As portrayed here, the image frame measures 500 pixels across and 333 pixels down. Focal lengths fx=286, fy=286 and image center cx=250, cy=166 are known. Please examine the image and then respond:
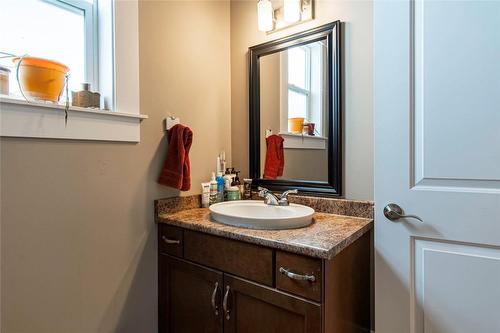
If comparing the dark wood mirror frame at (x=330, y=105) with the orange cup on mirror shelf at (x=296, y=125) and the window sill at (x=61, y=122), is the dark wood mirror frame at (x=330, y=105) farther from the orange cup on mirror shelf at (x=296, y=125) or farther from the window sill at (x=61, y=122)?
the window sill at (x=61, y=122)

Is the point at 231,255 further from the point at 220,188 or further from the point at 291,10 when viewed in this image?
the point at 291,10

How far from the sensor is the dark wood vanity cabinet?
953 millimetres

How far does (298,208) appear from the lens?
4.51 feet

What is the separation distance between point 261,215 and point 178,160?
0.50 m

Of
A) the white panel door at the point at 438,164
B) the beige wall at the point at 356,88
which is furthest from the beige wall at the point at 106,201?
the white panel door at the point at 438,164

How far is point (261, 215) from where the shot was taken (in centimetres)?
146

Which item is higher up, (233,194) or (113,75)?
(113,75)

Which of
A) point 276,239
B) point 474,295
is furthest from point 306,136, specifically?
point 474,295

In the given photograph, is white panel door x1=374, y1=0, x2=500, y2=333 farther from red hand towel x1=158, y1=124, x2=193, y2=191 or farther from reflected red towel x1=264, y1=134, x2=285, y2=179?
red hand towel x1=158, y1=124, x2=193, y2=191

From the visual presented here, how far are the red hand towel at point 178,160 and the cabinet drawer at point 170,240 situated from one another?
0.21 metres

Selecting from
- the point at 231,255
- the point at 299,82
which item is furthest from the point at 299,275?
the point at 299,82

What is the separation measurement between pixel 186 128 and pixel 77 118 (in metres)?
0.48

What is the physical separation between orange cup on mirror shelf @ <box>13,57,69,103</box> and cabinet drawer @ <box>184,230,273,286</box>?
79 centimetres

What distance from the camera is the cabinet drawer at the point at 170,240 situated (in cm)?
134
